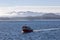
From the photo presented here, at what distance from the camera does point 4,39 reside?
154 feet

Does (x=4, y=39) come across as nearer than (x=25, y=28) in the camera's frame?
Yes

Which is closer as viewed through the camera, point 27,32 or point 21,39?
point 21,39

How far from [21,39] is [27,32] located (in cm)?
1226

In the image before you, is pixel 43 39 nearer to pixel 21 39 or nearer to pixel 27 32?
pixel 21 39

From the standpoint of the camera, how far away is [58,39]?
46.7 m

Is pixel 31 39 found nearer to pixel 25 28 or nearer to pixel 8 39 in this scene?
pixel 8 39

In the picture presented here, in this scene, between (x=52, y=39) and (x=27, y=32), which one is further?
(x=27, y=32)

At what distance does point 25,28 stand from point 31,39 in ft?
37.5

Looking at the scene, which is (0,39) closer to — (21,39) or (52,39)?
(21,39)

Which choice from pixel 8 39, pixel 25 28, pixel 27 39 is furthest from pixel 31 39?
pixel 25 28

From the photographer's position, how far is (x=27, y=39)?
4738cm

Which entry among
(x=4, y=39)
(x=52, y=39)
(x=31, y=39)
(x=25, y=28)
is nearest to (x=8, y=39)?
(x=4, y=39)

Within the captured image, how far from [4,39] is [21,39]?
104 inches

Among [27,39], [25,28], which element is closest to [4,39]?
[27,39]
